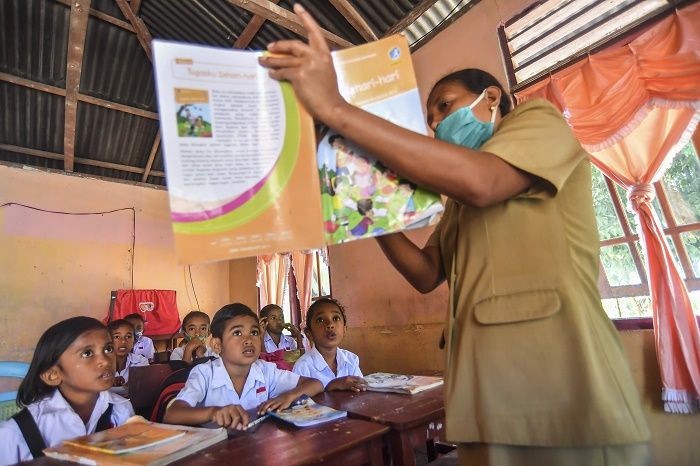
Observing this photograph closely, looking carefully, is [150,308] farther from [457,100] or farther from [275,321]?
[457,100]

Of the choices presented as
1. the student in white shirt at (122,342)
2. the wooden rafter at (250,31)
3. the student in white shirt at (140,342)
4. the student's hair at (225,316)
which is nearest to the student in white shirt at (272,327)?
the student in white shirt at (122,342)

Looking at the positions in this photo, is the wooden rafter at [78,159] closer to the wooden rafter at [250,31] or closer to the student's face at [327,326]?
the wooden rafter at [250,31]

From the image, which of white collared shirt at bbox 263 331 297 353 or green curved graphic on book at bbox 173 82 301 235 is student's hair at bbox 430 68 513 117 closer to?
green curved graphic on book at bbox 173 82 301 235

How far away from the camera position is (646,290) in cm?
235

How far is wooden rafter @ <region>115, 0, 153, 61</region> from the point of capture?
378cm

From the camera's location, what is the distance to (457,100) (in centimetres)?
86

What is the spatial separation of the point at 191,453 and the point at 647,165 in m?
2.65

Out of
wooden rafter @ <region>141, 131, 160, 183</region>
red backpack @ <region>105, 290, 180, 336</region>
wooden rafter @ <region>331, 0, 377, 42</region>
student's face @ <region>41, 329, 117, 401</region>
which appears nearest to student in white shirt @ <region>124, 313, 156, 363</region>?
red backpack @ <region>105, 290, 180, 336</region>

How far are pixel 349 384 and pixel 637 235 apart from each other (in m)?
2.00

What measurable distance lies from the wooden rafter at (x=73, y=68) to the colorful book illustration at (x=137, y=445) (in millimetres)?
3785

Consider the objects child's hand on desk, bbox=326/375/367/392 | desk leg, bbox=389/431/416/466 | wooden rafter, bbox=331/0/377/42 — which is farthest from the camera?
wooden rafter, bbox=331/0/377/42

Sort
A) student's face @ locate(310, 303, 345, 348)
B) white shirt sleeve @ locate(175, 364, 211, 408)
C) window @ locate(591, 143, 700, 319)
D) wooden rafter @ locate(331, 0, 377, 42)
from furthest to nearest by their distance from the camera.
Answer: wooden rafter @ locate(331, 0, 377, 42) < student's face @ locate(310, 303, 345, 348) < window @ locate(591, 143, 700, 319) < white shirt sleeve @ locate(175, 364, 211, 408)

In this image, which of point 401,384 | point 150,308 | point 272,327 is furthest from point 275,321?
point 401,384

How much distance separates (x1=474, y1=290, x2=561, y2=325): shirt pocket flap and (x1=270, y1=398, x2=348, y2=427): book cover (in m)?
0.93
